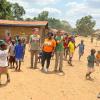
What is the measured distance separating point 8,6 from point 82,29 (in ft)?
290

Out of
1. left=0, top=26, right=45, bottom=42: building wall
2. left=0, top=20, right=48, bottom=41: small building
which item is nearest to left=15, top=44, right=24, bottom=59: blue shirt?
left=0, top=20, right=48, bottom=41: small building

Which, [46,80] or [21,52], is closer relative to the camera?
[46,80]

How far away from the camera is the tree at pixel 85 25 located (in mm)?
130900

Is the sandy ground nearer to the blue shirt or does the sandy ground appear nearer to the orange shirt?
the blue shirt

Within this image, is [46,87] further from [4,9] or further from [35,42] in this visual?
[4,9]

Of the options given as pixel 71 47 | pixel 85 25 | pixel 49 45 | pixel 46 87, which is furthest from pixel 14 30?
pixel 85 25

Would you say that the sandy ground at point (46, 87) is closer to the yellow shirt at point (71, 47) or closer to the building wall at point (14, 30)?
the yellow shirt at point (71, 47)

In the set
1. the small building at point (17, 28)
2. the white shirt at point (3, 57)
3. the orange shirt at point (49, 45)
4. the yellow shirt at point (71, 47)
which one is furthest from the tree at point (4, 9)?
the white shirt at point (3, 57)

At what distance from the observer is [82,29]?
132 metres

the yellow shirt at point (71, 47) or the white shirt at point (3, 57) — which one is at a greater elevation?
the white shirt at point (3, 57)

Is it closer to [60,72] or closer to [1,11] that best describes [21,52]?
[60,72]

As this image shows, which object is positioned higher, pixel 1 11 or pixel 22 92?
pixel 1 11

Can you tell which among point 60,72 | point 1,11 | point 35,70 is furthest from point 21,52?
point 1,11

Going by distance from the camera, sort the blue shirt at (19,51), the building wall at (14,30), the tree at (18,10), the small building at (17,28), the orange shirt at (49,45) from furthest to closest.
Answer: the tree at (18,10) → the building wall at (14,30) → the small building at (17,28) → the orange shirt at (49,45) → the blue shirt at (19,51)
